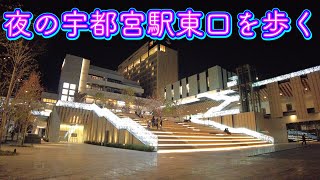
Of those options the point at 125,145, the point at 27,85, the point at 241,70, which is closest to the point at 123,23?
the point at 125,145

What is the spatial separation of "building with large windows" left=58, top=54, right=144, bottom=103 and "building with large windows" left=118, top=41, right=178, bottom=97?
13.9 meters

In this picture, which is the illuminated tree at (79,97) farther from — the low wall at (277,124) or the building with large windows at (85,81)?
the low wall at (277,124)

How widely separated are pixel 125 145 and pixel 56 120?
13.5 metres

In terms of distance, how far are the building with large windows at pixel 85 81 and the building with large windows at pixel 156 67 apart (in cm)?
1390

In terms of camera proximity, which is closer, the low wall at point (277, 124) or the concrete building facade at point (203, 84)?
the low wall at point (277, 124)

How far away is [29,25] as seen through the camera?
927 cm

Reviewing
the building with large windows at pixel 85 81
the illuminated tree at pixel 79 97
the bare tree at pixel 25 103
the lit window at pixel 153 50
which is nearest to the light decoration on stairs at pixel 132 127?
the bare tree at pixel 25 103

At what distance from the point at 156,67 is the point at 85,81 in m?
28.2

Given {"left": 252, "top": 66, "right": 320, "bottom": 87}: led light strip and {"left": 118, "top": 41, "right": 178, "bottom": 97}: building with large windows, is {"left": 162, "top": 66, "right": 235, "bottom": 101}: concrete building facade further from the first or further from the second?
{"left": 252, "top": 66, "right": 320, "bottom": 87}: led light strip

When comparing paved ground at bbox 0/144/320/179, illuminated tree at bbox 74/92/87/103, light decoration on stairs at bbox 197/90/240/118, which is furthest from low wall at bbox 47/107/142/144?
illuminated tree at bbox 74/92/87/103

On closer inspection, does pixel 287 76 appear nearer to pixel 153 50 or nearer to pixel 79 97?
pixel 79 97

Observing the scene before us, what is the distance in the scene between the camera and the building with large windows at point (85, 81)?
173ft

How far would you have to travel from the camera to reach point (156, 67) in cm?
7606

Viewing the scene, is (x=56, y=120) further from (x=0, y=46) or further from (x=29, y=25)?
(x=29, y=25)
